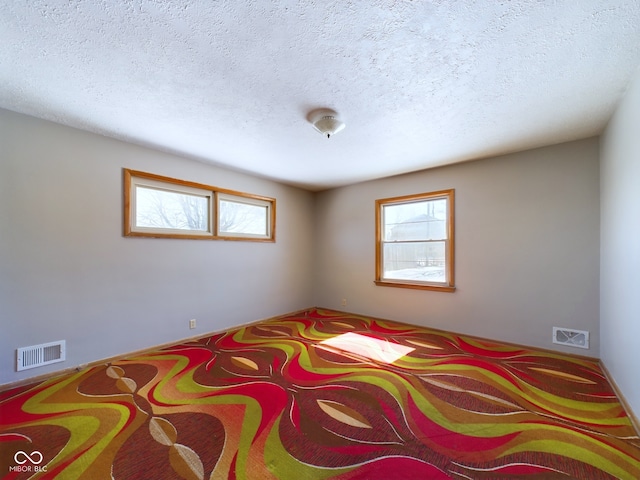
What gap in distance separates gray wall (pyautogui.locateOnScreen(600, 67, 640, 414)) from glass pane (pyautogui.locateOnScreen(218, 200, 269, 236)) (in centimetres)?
415

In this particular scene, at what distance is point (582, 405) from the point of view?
2018 mm

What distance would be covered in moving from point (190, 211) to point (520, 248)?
4274 millimetres

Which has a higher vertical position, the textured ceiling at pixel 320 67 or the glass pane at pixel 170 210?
the textured ceiling at pixel 320 67

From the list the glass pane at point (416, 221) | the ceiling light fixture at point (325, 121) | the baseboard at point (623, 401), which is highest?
the ceiling light fixture at point (325, 121)

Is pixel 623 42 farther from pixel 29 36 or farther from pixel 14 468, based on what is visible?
pixel 14 468

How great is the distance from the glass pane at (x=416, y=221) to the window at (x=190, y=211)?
Answer: 6.62ft

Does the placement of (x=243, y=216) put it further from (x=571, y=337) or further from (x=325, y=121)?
(x=571, y=337)

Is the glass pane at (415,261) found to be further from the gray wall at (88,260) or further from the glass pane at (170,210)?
the glass pane at (170,210)

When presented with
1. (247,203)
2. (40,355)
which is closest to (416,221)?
(247,203)

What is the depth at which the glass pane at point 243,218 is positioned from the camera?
3.97 metres

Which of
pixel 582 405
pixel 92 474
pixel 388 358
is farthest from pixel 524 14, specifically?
pixel 92 474

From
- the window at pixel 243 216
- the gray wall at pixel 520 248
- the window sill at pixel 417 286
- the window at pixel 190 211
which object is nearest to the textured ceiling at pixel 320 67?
the gray wall at pixel 520 248

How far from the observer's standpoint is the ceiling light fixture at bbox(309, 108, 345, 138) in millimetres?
2336

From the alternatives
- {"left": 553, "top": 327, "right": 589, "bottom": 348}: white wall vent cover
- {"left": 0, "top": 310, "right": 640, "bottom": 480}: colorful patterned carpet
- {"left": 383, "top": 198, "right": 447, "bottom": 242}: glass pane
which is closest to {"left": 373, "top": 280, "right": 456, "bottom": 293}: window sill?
{"left": 383, "top": 198, "right": 447, "bottom": 242}: glass pane
